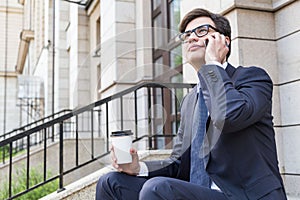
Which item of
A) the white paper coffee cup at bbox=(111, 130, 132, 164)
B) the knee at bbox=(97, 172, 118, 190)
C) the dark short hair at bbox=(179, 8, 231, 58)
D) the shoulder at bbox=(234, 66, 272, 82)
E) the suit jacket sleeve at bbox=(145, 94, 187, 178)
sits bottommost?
the knee at bbox=(97, 172, 118, 190)

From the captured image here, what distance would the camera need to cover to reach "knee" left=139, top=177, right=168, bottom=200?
4.09ft

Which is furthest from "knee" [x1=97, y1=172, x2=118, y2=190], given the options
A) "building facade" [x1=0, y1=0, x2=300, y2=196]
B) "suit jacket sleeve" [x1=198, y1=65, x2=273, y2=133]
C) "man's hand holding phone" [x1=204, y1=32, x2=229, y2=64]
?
"man's hand holding phone" [x1=204, y1=32, x2=229, y2=64]

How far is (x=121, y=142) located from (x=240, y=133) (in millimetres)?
468

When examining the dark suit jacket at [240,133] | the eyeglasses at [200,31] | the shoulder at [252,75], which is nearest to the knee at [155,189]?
the dark suit jacket at [240,133]

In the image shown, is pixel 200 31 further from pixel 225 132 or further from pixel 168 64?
pixel 168 64

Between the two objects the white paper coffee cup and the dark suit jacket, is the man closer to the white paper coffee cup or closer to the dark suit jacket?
the dark suit jacket

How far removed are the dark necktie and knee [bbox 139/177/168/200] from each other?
218mm

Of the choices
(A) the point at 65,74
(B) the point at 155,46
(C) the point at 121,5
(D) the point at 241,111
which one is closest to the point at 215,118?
(D) the point at 241,111

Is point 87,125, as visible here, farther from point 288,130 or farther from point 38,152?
point 38,152

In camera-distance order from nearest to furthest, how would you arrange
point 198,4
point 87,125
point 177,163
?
1. point 177,163
2. point 87,125
3. point 198,4

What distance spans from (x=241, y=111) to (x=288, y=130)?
151 cm

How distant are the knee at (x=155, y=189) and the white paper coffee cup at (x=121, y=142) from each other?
219 mm

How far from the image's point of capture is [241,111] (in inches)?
48.7

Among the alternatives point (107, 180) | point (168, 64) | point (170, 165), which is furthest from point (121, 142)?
point (168, 64)
